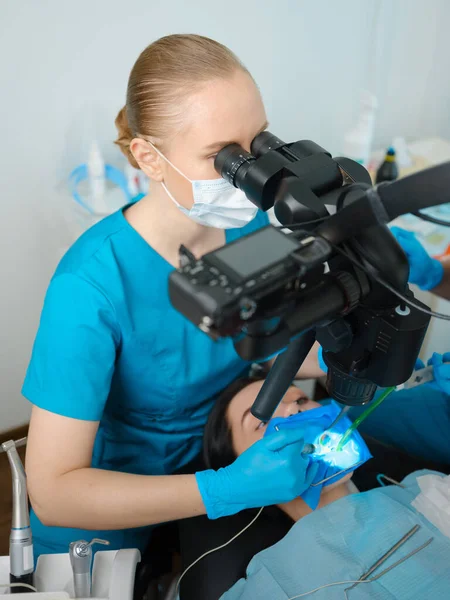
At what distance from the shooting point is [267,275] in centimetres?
59

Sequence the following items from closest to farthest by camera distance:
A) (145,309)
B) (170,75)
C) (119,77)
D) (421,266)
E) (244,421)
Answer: (170,75), (145,309), (244,421), (421,266), (119,77)

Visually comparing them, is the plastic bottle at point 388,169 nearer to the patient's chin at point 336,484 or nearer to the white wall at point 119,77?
the white wall at point 119,77

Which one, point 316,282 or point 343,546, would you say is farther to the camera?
point 343,546

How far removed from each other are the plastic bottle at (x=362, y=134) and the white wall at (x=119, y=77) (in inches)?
6.7

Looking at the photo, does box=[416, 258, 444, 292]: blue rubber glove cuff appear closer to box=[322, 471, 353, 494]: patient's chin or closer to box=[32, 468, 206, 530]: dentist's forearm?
box=[322, 471, 353, 494]: patient's chin

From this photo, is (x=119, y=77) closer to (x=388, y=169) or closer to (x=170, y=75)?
(x=170, y=75)

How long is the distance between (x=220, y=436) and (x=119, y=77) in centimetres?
116

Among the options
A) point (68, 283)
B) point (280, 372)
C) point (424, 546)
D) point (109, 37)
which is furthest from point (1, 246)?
point (424, 546)

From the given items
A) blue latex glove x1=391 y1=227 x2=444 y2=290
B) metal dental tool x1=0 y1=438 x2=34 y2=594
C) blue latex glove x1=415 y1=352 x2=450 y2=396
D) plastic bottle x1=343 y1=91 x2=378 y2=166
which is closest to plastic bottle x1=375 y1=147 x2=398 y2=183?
plastic bottle x1=343 y1=91 x2=378 y2=166

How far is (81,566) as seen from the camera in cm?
93

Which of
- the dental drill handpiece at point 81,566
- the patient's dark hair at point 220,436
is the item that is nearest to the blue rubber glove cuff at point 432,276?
the patient's dark hair at point 220,436

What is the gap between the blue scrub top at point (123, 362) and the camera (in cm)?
119

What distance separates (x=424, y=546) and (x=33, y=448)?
2.60 feet

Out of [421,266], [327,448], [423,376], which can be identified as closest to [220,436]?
[327,448]
